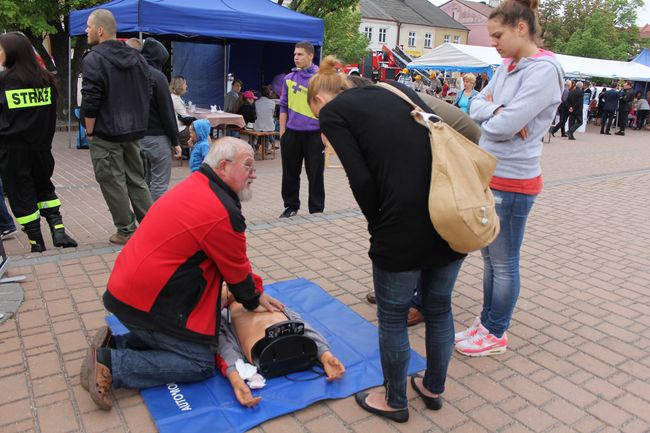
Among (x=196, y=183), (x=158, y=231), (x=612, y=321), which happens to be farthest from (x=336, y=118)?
(x=612, y=321)

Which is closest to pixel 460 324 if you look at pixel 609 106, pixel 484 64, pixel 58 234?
pixel 58 234

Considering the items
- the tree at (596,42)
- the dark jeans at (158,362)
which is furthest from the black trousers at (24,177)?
the tree at (596,42)

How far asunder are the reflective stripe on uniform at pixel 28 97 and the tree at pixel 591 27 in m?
44.6

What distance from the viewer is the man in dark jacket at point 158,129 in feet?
17.3

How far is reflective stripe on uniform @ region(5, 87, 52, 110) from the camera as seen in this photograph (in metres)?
4.53

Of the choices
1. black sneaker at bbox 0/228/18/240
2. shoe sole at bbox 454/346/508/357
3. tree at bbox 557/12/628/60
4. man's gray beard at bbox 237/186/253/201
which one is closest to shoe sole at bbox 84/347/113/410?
man's gray beard at bbox 237/186/253/201

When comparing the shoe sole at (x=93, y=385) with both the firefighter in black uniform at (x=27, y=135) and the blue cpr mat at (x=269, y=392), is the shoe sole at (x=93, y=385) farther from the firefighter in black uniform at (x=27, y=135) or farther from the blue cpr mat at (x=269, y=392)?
the firefighter in black uniform at (x=27, y=135)

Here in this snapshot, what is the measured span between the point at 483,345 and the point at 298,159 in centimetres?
338

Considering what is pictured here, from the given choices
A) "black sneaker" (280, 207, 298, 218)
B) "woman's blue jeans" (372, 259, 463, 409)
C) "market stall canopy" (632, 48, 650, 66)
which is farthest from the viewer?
"market stall canopy" (632, 48, 650, 66)

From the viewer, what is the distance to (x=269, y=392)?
2.82 metres

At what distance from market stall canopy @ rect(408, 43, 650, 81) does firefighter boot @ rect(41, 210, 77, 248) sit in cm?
1298

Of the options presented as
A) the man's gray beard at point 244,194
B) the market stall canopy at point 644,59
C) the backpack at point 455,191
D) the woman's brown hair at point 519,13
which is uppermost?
the market stall canopy at point 644,59

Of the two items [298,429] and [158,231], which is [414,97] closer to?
[158,231]

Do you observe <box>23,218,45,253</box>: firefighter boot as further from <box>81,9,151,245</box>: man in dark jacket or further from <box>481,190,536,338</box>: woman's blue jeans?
<box>481,190,536,338</box>: woman's blue jeans
